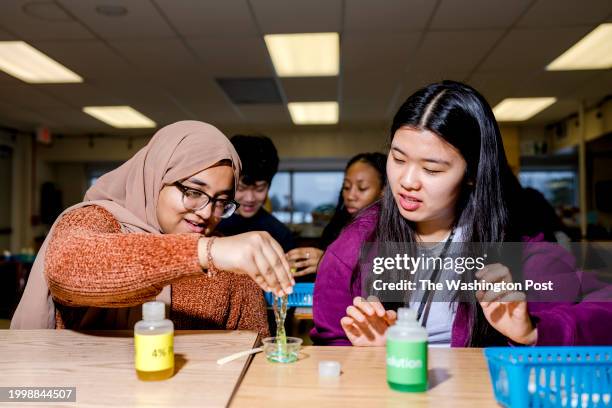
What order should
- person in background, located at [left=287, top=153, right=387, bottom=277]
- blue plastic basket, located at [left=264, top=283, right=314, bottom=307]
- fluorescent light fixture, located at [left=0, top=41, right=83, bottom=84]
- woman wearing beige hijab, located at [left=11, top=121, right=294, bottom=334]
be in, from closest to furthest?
1. woman wearing beige hijab, located at [left=11, top=121, right=294, bottom=334]
2. blue plastic basket, located at [left=264, top=283, right=314, bottom=307]
3. person in background, located at [left=287, top=153, right=387, bottom=277]
4. fluorescent light fixture, located at [left=0, top=41, right=83, bottom=84]

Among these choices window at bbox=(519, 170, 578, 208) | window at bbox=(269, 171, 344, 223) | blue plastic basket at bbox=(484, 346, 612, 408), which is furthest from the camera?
window at bbox=(269, 171, 344, 223)

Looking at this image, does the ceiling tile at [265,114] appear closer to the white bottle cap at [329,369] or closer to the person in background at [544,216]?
the person in background at [544,216]

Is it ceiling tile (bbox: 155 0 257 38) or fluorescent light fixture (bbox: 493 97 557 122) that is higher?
ceiling tile (bbox: 155 0 257 38)

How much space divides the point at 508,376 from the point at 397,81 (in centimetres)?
486

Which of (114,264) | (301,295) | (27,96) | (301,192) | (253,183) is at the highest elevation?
(27,96)

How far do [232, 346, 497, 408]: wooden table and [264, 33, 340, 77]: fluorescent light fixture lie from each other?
3319 mm

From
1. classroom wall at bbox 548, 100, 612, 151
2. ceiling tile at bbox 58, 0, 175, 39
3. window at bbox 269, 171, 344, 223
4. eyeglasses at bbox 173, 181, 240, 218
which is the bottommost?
eyeglasses at bbox 173, 181, 240, 218

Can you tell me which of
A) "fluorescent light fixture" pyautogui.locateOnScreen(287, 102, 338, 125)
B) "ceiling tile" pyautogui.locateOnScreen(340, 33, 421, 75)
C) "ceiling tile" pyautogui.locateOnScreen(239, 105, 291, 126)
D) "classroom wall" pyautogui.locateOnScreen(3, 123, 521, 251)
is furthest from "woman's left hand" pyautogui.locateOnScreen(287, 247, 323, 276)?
"classroom wall" pyautogui.locateOnScreen(3, 123, 521, 251)

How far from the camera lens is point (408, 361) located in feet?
2.63

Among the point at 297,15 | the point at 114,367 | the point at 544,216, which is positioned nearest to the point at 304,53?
the point at 297,15

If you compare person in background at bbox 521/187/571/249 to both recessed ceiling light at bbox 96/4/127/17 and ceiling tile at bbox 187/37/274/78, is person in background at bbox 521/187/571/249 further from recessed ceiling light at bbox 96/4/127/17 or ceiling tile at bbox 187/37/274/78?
recessed ceiling light at bbox 96/4/127/17

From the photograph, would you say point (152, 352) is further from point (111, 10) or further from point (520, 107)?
point (520, 107)

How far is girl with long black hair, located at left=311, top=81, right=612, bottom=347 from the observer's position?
1.13 metres

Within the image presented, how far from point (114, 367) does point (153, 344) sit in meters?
0.16
